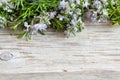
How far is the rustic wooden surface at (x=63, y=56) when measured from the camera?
4.02 ft

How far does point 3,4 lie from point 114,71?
19.7 inches

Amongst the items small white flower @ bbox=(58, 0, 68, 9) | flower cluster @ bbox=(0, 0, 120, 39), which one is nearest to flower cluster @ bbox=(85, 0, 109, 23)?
flower cluster @ bbox=(0, 0, 120, 39)

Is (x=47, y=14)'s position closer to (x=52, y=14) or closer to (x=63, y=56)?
(x=52, y=14)

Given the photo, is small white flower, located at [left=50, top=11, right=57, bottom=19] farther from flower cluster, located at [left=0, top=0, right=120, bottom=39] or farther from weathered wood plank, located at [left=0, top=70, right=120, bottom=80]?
weathered wood plank, located at [left=0, top=70, right=120, bottom=80]

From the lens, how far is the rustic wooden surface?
123 cm

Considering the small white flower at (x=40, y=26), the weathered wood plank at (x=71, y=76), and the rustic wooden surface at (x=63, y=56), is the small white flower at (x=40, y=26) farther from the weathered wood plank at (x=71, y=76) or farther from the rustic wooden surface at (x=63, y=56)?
the weathered wood plank at (x=71, y=76)

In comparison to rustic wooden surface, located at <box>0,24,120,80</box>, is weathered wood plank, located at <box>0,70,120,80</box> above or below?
below

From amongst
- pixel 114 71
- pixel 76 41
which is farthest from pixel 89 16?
pixel 114 71

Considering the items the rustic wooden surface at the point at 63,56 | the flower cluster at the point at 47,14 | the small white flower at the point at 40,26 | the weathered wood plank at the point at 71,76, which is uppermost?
the flower cluster at the point at 47,14

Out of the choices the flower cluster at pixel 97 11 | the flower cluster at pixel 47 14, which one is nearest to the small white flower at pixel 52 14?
the flower cluster at pixel 47 14

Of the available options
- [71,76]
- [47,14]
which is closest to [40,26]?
[47,14]

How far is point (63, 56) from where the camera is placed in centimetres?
125

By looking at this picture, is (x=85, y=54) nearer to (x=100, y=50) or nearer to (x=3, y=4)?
(x=100, y=50)

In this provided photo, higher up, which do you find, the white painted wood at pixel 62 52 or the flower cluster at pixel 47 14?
the flower cluster at pixel 47 14
